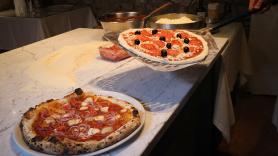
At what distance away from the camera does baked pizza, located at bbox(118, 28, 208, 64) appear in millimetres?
1081

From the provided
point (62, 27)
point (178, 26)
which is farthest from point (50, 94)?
point (62, 27)

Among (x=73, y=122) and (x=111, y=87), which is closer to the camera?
(x=73, y=122)

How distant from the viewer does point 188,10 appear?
298 cm

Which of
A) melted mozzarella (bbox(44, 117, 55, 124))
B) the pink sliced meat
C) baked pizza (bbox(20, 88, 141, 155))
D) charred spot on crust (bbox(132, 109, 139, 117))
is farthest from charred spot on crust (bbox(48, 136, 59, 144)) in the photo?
the pink sliced meat

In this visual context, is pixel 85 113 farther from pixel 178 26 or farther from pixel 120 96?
pixel 178 26

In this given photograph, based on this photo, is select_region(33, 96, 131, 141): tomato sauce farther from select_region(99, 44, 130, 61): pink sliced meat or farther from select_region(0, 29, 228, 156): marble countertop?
select_region(99, 44, 130, 61): pink sliced meat

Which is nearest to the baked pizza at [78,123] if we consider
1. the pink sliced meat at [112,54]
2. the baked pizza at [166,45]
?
the baked pizza at [166,45]

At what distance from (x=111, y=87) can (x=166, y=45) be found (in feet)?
0.92

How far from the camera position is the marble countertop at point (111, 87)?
81cm

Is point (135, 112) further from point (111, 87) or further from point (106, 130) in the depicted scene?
point (111, 87)

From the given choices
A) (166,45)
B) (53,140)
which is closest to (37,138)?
(53,140)

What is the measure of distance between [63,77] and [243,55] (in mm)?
1582

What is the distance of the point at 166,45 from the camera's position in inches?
47.6

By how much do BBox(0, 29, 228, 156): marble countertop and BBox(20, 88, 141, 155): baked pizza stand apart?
4cm
